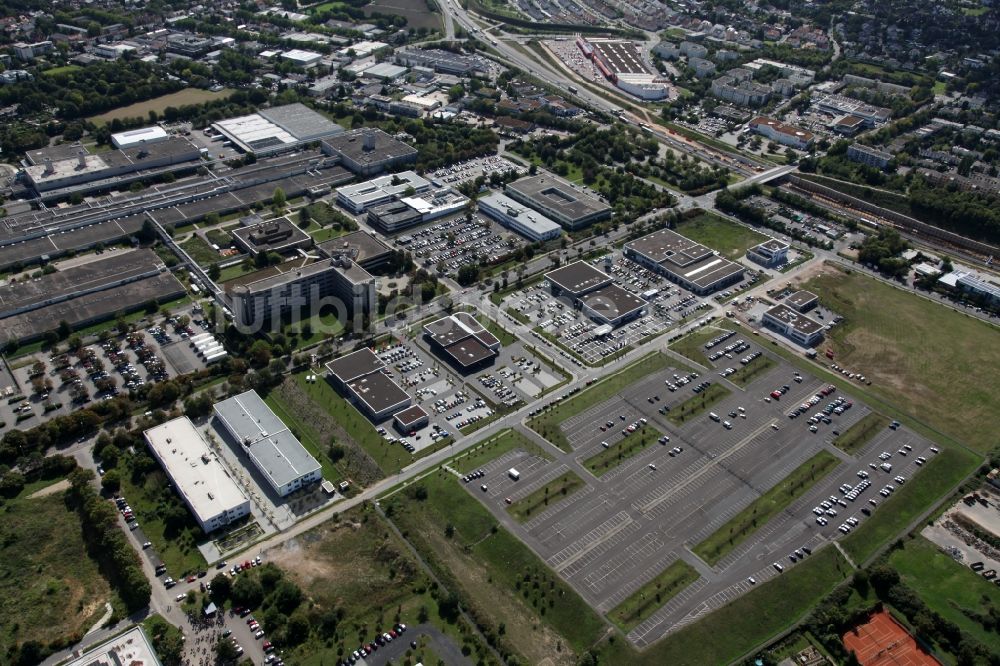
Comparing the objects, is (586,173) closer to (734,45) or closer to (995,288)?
(995,288)

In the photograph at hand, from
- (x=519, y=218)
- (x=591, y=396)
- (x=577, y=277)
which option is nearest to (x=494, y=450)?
(x=591, y=396)

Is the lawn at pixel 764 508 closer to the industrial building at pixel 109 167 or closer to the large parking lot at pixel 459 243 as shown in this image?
the large parking lot at pixel 459 243

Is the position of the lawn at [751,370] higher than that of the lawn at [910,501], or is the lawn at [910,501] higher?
the lawn at [910,501]

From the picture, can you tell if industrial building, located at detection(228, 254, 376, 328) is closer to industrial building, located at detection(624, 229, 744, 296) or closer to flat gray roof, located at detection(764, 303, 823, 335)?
industrial building, located at detection(624, 229, 744, 296)

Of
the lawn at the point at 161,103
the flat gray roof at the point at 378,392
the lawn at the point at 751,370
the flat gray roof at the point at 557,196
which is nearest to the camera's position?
the flat gray roof at the point at 378,392

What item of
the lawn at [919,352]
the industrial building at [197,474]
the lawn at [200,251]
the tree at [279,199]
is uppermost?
the lawn at [919,352]

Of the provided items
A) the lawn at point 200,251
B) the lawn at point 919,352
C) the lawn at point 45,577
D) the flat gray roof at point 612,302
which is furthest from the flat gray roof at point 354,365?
the lawn at point 919,352
